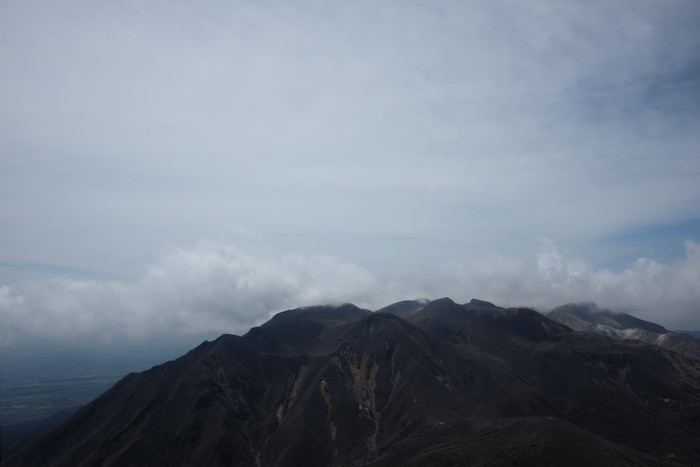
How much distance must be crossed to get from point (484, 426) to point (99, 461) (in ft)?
564

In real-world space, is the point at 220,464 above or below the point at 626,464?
below

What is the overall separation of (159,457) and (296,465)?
2473 inches

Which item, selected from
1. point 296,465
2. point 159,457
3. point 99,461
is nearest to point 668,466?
point 296,465

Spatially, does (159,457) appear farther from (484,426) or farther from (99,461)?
(484,426)

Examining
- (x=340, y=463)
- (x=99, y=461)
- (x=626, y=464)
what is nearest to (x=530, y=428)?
(x=626, y=464)

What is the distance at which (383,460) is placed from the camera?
15812cm

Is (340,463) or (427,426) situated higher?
(427,426)

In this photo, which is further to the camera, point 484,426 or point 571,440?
point 484,426

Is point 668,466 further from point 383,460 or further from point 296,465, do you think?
point 296,465

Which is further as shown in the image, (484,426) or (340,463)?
(340,463)

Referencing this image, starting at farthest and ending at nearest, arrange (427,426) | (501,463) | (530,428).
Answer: (427,426) < (530,428) < (501,463)

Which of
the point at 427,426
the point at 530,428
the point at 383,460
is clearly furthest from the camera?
the point at 427,426

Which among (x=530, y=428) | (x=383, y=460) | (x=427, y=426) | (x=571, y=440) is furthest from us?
(x=427, y=426)

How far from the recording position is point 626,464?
123m
